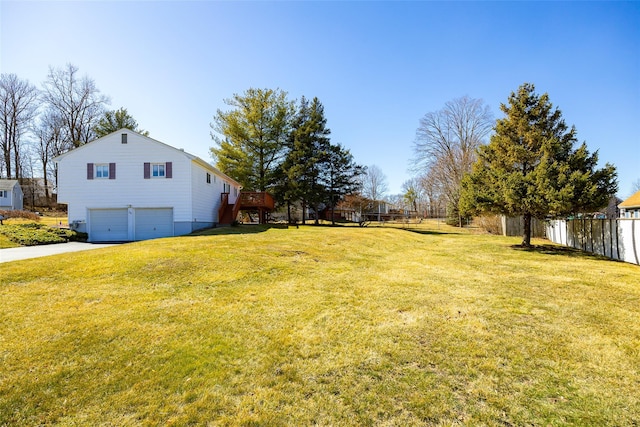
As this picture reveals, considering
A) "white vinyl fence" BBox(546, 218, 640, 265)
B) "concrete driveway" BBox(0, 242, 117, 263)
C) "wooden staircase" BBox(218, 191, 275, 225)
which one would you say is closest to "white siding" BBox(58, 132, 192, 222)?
"wooden staircase" BBox(218, 191, 275, 225)

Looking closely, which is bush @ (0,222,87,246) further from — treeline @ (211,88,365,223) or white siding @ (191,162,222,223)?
treeline @ (211,88,365,223)

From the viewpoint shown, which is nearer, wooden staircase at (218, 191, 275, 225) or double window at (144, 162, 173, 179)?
double window at (144, 162, 173, 179)

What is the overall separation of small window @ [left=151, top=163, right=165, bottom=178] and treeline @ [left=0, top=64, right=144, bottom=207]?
65.4 ft

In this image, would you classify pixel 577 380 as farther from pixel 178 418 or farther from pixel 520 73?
pixel 520 73

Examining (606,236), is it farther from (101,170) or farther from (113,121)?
(113,121)

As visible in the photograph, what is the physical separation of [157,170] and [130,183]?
1.73m

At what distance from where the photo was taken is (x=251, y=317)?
4.73 meters

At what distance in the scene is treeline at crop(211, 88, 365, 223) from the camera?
2531 cm

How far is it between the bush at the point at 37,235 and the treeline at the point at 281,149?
1341 cm

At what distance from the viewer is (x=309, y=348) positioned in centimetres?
377

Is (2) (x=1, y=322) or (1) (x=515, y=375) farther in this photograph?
(2) (x=1, y=322)

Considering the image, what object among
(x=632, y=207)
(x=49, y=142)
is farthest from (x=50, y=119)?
(x=632, y=207)

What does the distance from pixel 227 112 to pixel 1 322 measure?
2634cm

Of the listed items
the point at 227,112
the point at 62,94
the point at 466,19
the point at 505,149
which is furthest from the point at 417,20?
the point at 62,94
